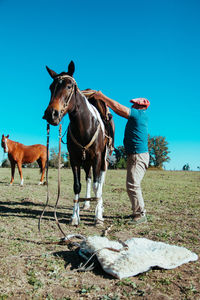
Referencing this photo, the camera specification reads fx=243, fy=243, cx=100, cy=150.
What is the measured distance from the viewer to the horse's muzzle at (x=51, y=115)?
409cm

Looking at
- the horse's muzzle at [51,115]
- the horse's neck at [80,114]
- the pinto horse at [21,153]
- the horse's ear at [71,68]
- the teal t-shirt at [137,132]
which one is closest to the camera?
the horse's muzzle at [51,115]

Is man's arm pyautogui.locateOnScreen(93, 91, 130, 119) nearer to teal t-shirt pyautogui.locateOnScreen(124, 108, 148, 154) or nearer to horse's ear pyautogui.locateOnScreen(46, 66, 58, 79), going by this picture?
teal t-shirt pyautogui.locateOnScreen(124, 108, 148, 154)

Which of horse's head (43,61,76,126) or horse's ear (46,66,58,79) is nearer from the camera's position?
horse's head (43,61,76,126)

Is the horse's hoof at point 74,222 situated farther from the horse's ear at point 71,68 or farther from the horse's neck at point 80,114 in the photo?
the horse's ear at point 71,68

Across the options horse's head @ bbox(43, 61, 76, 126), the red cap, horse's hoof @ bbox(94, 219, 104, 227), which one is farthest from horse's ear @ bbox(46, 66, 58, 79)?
horse's hoof @ bbox(94, 219, 104, 227)

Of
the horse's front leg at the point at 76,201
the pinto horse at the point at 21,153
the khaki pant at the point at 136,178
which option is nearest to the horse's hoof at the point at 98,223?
the horse's front leg at the point at 76,201

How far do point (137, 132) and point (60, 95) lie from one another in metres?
1.84

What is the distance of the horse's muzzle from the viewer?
4.09 metres

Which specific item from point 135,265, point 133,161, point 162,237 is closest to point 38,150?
point 133,161

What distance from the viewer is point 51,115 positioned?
13.4 feet

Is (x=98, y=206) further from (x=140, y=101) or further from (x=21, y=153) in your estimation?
(x=21, y=153)

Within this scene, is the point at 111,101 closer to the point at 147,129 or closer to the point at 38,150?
the point at 147,129

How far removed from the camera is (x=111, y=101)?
16.4 ft

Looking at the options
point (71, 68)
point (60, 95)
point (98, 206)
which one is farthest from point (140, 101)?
point (98, 206)
